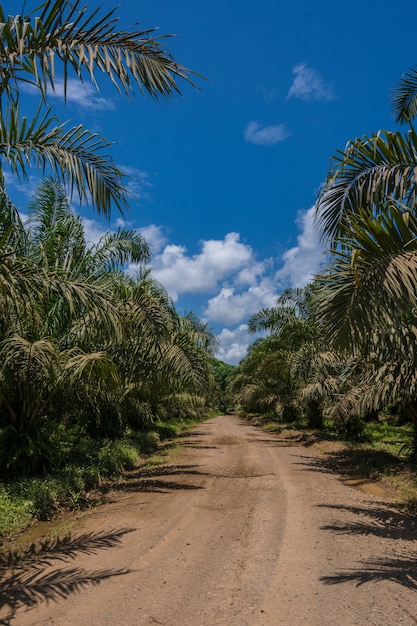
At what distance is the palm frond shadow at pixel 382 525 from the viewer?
620cm

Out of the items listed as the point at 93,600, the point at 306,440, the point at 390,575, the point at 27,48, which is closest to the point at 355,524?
the point at 390,575

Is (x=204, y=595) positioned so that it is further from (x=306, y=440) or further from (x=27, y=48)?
(x=306, y=440)

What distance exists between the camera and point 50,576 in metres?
4.75

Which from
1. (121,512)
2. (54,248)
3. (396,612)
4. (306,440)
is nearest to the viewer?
(396,612)

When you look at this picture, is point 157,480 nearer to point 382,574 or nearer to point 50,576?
point 50,576

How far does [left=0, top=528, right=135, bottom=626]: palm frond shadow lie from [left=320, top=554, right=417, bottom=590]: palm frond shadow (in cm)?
227

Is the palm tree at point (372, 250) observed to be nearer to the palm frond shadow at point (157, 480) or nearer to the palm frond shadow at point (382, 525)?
the palm frond shadow at point (382, 525)

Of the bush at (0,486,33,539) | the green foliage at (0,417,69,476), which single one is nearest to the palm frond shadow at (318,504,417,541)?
the bush at (0,486,33,539)

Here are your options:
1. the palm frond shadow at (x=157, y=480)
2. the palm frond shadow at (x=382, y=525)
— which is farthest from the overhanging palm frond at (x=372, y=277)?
the palm frond shadow at (x=157, y=480)

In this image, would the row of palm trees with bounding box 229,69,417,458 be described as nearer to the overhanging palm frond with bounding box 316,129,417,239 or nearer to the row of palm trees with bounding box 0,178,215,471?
the overhanging palm frond with bounding box 316,129,417,239

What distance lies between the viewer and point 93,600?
4.11 meters

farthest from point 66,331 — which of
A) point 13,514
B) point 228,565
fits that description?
point 228,565

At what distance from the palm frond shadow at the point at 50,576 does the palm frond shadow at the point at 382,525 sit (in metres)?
3.29

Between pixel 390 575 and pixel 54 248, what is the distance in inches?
329
